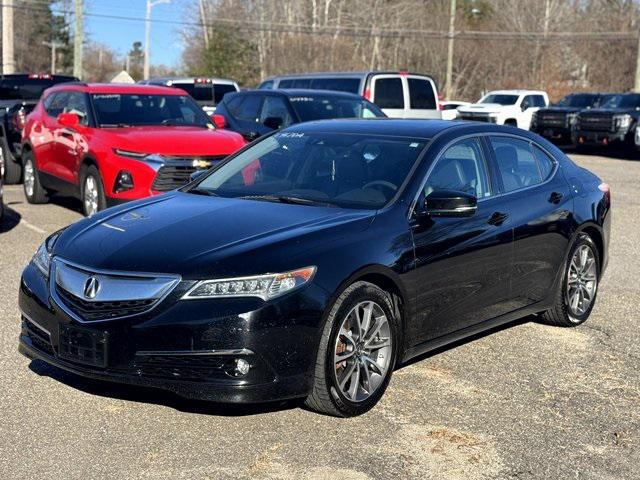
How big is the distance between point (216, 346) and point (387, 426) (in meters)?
1.05

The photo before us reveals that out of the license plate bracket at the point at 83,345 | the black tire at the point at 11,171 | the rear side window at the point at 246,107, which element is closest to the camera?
the license plate bracket at the point at 83,345

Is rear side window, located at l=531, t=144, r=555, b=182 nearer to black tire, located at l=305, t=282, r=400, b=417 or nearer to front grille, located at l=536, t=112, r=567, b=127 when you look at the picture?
black tire, located at l=305, t=282, r=400, b=417

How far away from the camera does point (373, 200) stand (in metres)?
5.71

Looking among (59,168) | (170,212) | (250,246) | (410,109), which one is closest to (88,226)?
(170,212)

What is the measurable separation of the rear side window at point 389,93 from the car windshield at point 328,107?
4739mm

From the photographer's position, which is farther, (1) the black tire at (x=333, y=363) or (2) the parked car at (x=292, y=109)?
(2) the parked car at (x=292, y=109)

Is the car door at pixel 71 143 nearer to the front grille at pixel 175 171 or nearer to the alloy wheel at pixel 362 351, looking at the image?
the front grille at pixel 175 171

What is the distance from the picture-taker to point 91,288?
491 centimetres

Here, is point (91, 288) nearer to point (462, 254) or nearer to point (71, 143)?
point (462, 254)

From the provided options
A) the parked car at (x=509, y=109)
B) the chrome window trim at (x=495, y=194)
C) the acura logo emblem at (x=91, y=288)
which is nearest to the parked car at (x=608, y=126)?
the parked car at (x=509, y=109)

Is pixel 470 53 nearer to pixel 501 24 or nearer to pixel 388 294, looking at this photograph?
pixel 501 24

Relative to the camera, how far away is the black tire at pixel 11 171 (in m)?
16.0

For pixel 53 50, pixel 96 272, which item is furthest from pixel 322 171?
pixel 53 50

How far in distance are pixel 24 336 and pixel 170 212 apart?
106 centimetres
